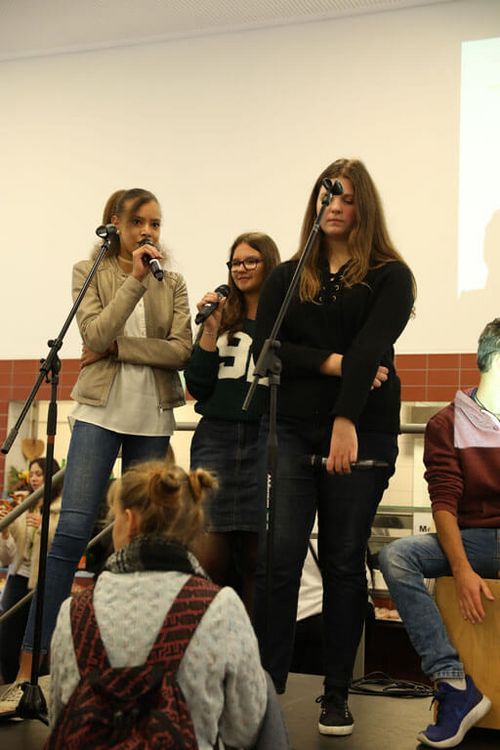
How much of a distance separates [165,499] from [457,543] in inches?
38.1

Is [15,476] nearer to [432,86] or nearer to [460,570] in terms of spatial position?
[432,86]

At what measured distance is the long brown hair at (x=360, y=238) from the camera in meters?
2.48

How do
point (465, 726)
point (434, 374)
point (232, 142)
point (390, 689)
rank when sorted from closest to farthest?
point (465, 726) → point (390, 689) → point (434, 374) → point (232, 142)

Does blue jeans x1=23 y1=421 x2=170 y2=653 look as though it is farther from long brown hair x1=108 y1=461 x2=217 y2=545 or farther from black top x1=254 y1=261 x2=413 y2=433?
long brown hair x1=108 y1=461 x2=217 y2=545

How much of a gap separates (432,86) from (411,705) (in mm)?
4129

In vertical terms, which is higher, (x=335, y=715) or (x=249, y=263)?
(x=249, y=263)

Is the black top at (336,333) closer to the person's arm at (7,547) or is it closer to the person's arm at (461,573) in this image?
the person's arm at (461,573)

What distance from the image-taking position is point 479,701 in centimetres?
233

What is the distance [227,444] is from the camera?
Result: 282cm

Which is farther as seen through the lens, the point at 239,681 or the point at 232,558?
the point at 232,558

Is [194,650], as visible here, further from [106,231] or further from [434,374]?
[434,374]

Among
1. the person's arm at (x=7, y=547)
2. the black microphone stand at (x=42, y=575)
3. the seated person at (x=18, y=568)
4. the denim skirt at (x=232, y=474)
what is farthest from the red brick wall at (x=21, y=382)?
the black microphone stand at (x=42, y=575)

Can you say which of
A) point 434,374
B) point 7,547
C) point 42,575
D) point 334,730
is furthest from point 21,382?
point 334,730

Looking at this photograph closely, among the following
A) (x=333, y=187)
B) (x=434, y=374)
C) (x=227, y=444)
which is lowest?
(x=227, y=444)
